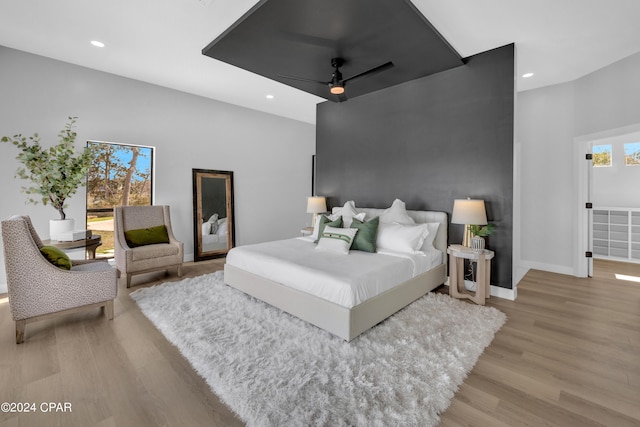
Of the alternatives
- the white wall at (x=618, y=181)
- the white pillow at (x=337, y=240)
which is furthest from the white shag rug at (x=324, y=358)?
the white wall at (x=618, y=181)

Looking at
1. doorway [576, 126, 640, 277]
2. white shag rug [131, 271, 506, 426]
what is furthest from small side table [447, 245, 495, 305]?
doorway [576, 126, 640, 277]

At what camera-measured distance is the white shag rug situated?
1540 mm

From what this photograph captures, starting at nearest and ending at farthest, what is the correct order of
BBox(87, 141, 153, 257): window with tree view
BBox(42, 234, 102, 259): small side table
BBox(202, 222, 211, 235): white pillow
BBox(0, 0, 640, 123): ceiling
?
BBox(0, 0, 640, 123): ceiling → BBox(42, 234, 102, 259): small side table → BBox(87, 141, 153, 257): window with tree view → BBox(202, 222, 211, 235): white pillow

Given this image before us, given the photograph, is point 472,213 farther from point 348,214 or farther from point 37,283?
point 37,283

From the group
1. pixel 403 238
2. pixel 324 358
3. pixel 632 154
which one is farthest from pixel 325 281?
pixel 632 154

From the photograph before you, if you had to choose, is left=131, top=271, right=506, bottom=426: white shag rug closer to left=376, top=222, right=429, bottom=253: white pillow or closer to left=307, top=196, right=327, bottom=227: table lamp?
left=376, top=222, right=429, bottom=253: white pillow

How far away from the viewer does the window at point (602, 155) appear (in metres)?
5.25

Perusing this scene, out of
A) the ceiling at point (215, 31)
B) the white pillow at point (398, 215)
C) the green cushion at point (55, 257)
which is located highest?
the ceiling at point (215, 31)

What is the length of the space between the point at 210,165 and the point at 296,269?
Result: 364 cm

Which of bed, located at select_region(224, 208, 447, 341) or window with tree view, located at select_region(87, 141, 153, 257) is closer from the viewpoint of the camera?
bed, located at select_region(224, 208, 447, 341)

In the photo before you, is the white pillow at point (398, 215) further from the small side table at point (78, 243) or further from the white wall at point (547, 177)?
the small side table at point (78, 243)

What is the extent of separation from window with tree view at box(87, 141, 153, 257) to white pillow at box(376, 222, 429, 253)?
13.1ft

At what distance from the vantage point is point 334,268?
2570 millimetres

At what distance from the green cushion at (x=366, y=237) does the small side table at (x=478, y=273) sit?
2.95 feet
